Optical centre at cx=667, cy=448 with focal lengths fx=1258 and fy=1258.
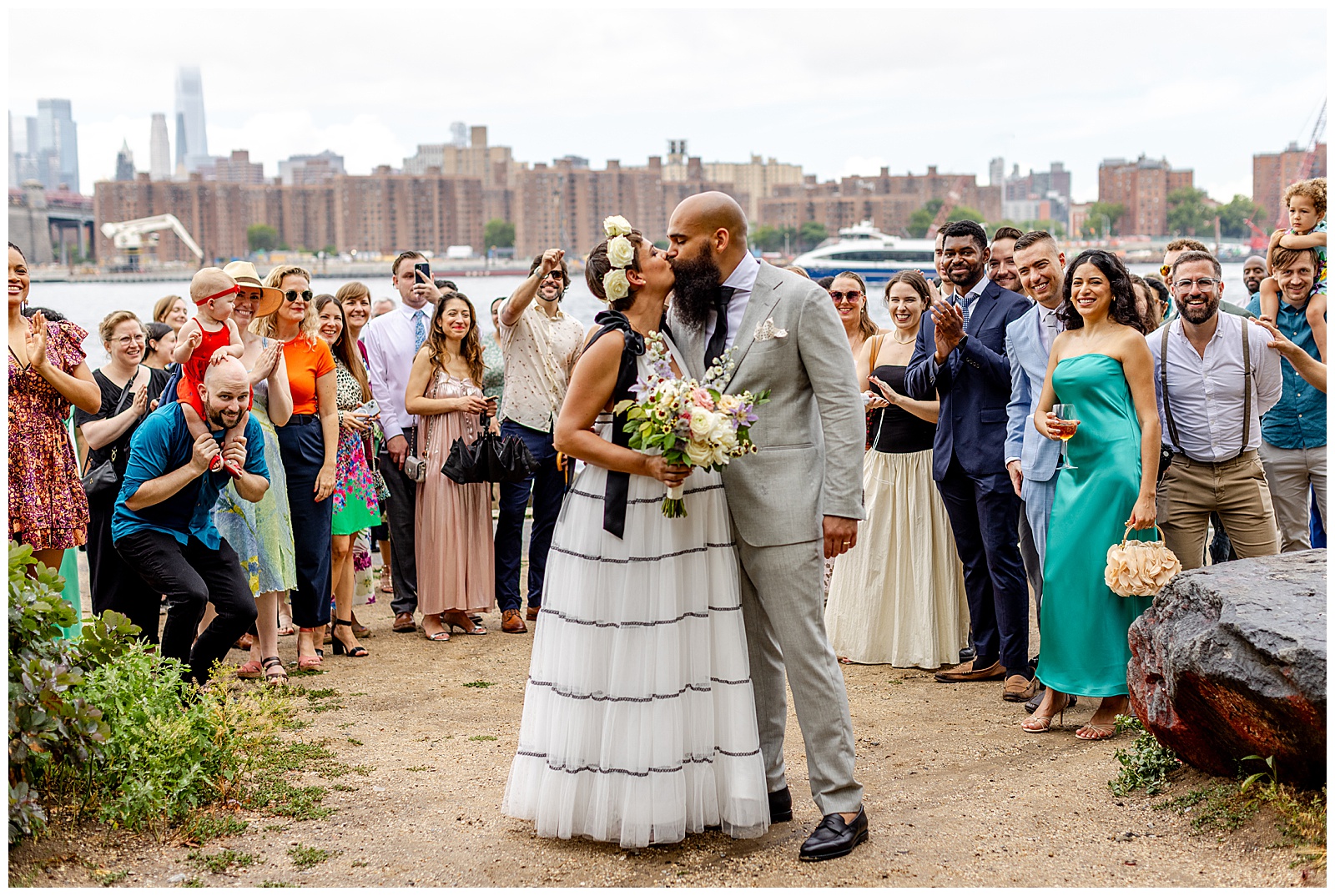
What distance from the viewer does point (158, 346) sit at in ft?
23.7

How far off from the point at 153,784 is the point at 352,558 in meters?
3.27

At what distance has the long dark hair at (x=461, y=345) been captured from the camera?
762cm

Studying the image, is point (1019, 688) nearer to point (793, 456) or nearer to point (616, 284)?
point (793, 456)

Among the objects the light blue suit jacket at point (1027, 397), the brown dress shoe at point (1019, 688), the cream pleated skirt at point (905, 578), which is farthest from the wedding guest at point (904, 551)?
the light blue suit jacket at point (1027, 397)

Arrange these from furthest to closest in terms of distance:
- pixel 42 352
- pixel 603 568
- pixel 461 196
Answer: pixel 461 196 → pixel 42 352 → pixel 603 568

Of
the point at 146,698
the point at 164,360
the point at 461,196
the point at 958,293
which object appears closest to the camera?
the point at 146,698

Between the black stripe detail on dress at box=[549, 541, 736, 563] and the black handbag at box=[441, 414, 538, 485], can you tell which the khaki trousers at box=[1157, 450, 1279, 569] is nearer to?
the black stripe detail on dress at box=[549, 541, 736, 563]

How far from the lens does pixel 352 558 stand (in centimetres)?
749

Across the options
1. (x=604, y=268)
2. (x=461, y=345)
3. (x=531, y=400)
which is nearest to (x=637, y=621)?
(x=604, y=268)

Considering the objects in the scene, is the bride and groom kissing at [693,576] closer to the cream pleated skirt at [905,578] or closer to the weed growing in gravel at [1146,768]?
the weed growing in gravel at [1146,768]

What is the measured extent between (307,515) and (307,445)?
38 cm

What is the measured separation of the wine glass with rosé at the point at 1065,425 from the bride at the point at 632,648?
1753mm

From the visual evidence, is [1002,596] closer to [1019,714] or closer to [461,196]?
[1019,714]

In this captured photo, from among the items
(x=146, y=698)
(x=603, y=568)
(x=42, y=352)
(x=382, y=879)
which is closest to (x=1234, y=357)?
(x=603, y=568)
